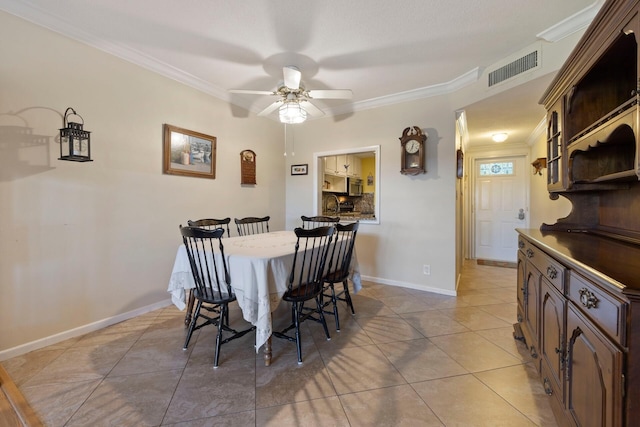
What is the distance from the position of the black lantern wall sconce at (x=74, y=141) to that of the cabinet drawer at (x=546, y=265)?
3163 mm

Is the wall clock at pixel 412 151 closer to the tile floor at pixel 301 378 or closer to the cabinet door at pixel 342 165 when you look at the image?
the tile floor at pixel 301 378

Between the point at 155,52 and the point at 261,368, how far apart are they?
9.75 ft

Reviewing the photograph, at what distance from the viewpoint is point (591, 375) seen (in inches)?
39.8

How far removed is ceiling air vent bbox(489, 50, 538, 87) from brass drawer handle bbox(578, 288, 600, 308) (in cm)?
227

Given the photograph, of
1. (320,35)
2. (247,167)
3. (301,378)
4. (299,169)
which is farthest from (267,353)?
(299,169)

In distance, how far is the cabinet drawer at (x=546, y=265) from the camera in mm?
1314

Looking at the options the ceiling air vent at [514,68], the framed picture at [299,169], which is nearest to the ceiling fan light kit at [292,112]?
the framed picture at [299,169]

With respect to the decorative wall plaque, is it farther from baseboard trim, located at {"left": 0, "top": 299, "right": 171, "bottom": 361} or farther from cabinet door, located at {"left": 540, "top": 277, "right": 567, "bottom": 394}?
cabinet door, located at {"left": 540, "top": 277, "right": 567, "bottom": 394}

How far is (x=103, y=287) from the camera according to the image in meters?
2.55

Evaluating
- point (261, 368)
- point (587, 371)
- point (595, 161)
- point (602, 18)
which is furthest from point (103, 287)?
point (595, 161)

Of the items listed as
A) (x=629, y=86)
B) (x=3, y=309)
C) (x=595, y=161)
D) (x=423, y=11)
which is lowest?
(x=3, y=309)

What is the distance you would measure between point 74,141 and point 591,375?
3.37 metres

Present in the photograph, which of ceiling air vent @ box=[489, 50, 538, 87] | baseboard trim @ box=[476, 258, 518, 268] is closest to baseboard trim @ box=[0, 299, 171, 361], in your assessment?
ceiling air vent @ box=[489, 50, 538, 87]

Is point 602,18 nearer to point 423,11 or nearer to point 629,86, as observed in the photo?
point 629,86
